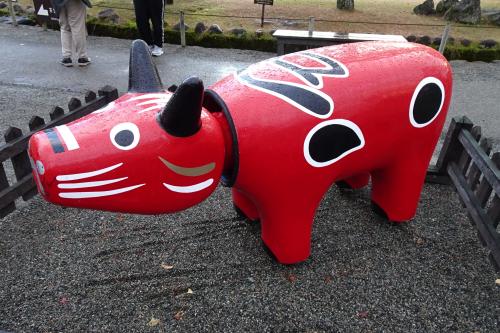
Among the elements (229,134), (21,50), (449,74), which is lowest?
(21,50)

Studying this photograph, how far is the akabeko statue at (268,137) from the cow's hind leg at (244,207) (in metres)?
0.39

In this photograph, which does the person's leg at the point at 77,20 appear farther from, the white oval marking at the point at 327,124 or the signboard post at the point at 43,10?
the white oval marking at the point at 327,124

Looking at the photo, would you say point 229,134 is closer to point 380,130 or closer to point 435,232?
point 380,130

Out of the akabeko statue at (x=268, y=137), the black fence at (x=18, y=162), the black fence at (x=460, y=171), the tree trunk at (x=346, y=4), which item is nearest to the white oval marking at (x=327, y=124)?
the akabeko statue at (x=268, y=137)

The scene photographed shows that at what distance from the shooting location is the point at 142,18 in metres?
6.68

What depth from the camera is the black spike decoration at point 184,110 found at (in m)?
1.65

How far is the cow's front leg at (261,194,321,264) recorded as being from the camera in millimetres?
2311

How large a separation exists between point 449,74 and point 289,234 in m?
1.38

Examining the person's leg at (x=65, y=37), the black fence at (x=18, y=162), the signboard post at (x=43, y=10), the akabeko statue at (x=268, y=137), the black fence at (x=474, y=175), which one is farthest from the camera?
the signboard post at (x=43, y=10)

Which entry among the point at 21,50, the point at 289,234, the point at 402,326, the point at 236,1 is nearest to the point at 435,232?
the point at 402,326

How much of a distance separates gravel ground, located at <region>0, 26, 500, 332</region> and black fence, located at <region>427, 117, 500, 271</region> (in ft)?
0.52

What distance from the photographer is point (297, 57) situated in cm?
245

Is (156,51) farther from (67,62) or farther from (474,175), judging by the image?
(474,175)

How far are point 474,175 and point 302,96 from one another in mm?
1726
